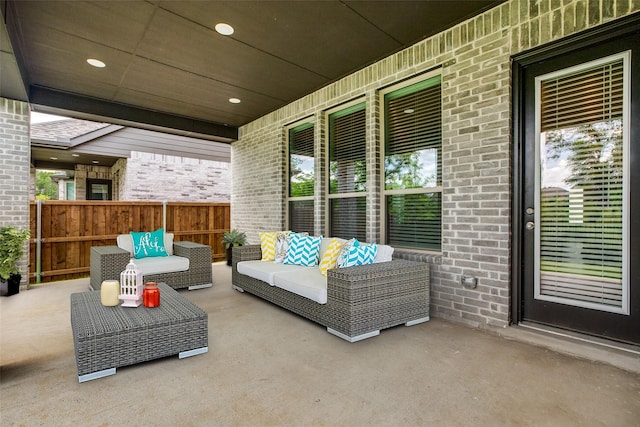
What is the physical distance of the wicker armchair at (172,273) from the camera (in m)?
4.18

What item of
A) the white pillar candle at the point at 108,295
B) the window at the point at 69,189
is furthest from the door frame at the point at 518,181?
the window at the point at 69,189

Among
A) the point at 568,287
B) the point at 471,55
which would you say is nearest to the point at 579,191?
the point at 568,287

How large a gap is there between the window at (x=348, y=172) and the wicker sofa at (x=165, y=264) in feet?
6.23

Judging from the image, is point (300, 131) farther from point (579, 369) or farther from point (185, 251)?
point (579, 369)

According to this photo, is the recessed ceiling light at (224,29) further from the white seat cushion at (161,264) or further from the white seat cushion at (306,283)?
the white seat cushion at (161,264)

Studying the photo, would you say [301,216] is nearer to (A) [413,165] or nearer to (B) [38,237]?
(A) [413,165]

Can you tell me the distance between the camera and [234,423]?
1.71m

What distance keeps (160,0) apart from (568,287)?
4073 mm

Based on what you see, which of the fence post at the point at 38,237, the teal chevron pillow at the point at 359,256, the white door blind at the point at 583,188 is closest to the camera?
the white door blind at the point at 583,188

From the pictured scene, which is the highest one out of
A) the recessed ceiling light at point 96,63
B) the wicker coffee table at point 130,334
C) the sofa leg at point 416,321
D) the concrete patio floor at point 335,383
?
the recessed ceiling light at point 96,63

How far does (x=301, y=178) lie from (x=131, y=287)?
10.6 feet

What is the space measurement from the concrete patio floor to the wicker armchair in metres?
A: 1.21

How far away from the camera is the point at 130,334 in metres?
2.27

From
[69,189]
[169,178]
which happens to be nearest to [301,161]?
[169,178]
